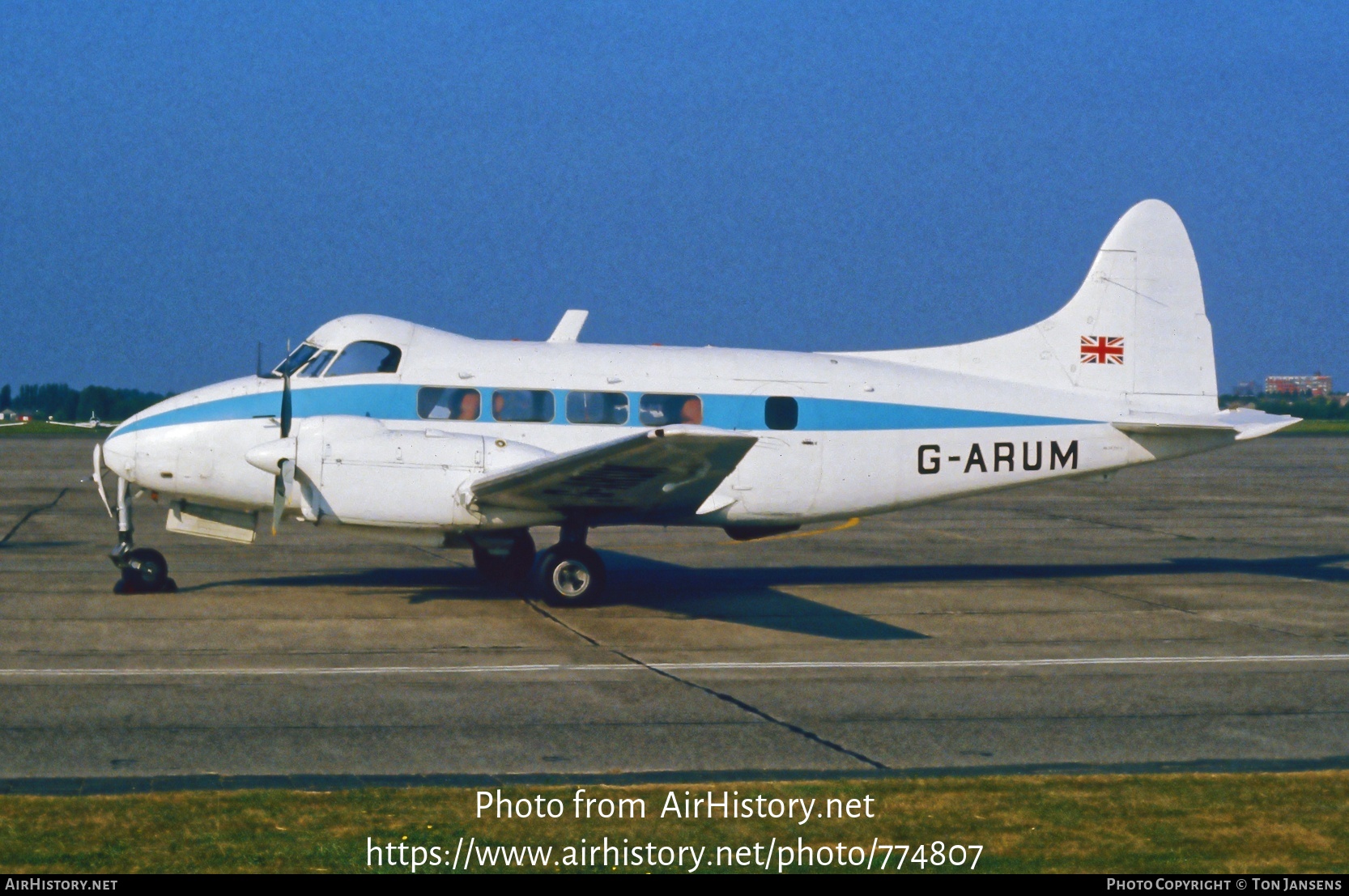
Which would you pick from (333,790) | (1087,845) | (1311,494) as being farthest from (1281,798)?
(1311,494)

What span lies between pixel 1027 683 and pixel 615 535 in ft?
45.8

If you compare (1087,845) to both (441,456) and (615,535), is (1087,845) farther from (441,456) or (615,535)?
(615,535)

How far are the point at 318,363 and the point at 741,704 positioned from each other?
770 cm

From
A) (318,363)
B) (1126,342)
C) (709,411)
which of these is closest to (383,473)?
(318,363)

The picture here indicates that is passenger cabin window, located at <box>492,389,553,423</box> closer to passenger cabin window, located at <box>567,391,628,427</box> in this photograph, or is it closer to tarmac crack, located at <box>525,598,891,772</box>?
passenger cabin window, located at <box>567,391,628,427</box>

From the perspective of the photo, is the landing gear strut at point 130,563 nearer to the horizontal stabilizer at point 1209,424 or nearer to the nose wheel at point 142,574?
the nose wheel at point 142,574

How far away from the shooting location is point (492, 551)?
16.2 metres

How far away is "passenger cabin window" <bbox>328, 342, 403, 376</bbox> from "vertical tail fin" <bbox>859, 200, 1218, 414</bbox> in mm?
6617

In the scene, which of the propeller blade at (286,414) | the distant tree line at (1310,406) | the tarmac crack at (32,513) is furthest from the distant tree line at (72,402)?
the distant tree line at (1310,406)

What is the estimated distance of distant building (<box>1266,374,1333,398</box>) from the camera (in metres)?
114

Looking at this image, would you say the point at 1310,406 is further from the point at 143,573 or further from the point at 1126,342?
the point at 143,573

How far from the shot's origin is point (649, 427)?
16469mm

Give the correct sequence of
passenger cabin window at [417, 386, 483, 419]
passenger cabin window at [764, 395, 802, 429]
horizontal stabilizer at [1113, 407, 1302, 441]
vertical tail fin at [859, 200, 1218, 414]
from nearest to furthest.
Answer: passenger cabin window at [417, 386, 483, 419], passenger cabin window at [764, 395, 802, 429], horizontal stabilizer at [1113, 407, 1302, 441], vertical tail fin at [859, 200, 1218, 414]

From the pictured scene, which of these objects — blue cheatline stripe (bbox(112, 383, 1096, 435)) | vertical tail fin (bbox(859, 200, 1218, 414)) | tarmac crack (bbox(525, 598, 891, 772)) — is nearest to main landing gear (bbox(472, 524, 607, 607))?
tarmac crack (bbox(525, 598, 891, 772))
